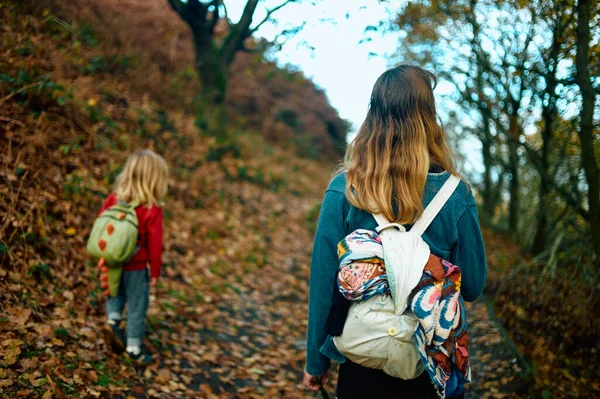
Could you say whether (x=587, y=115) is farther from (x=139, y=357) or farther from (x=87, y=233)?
(x=87, y=233)

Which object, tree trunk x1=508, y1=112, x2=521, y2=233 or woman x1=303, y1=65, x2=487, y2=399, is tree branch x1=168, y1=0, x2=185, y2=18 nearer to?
tree trunk x1=508, y1=112, x2=521, y2=233

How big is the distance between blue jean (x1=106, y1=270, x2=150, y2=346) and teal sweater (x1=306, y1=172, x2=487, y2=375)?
242 centimetres

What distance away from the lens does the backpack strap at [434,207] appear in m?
2.01

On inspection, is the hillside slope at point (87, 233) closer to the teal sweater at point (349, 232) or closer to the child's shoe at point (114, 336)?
the child's shoe at point (114, 336)

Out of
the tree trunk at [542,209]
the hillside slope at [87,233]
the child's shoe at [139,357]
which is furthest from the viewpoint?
the tree trunk at [542,209]

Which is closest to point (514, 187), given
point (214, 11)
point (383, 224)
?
point (214, 11)

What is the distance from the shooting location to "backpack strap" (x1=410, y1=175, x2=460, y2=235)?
2012 mm

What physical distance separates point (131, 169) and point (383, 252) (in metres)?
2.90

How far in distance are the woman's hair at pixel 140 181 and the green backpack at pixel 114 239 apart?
0.44 ft

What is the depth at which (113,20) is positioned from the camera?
10.4 meters

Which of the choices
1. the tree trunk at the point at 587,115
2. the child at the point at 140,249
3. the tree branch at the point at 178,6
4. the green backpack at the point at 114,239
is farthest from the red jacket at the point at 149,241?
the tree branch at the point at 178,6

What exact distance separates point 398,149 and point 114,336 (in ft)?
10.4

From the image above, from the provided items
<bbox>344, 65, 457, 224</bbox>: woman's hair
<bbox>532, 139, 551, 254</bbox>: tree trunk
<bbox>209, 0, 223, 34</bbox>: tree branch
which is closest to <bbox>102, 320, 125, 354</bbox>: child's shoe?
<bbox>344, 65, 457, 224</bbox>: woman's hair

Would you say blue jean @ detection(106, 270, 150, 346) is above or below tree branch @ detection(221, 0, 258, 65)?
below
